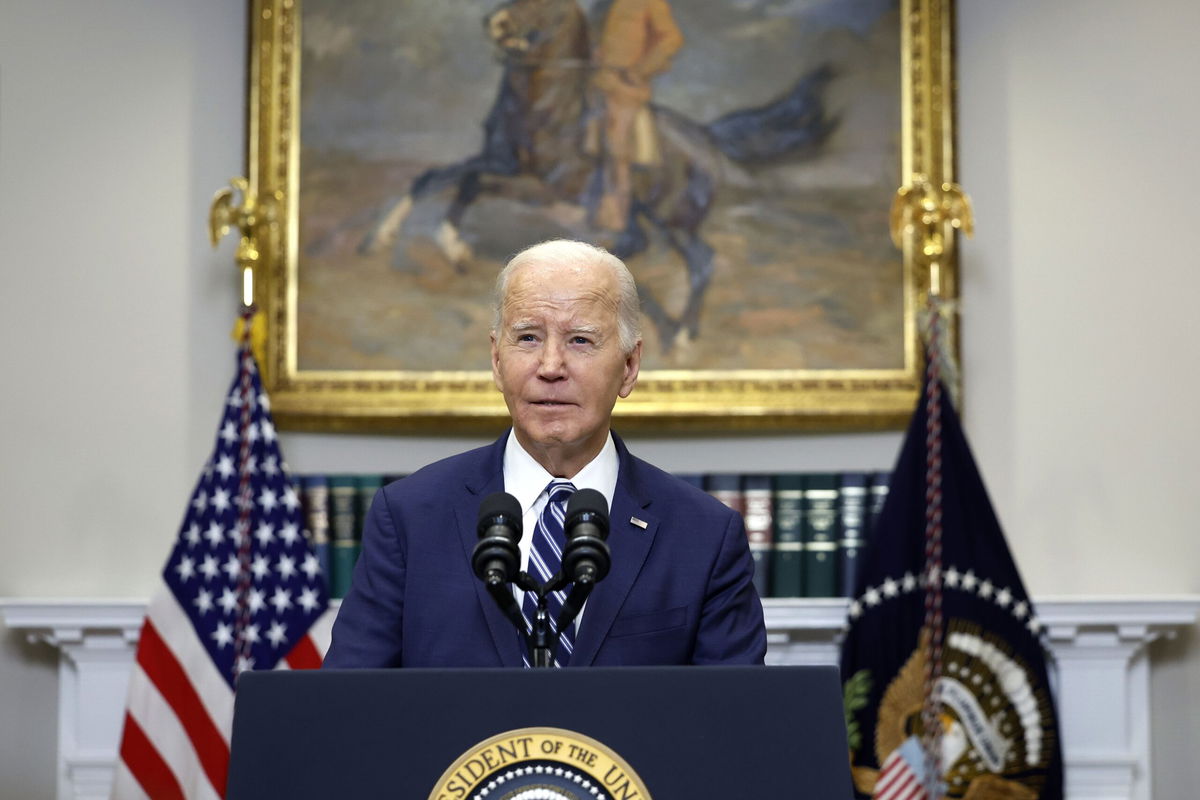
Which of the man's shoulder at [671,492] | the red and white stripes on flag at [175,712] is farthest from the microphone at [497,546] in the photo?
the red and white stripes on flag at [175,712]

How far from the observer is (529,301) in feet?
8.32

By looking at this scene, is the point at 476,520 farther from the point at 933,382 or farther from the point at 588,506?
the point at 933,382

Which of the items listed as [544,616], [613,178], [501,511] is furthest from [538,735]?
[613,178]

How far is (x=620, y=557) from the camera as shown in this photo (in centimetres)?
249

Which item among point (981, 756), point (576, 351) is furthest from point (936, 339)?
point (576, 351)

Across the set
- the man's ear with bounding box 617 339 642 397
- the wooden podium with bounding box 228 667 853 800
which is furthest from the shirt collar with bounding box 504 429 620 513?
the wooden podium with bounding box 228 667 853 800

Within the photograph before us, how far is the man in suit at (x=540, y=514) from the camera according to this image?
2.41m

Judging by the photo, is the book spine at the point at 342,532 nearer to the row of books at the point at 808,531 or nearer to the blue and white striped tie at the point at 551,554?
the row of books at the point at 808,531

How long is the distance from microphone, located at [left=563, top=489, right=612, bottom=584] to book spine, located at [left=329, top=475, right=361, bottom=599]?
3.61m

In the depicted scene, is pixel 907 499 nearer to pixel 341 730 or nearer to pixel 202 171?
pixel 202 171

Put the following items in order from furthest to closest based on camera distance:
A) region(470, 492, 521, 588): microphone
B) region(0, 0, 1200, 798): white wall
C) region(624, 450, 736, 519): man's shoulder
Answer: region(0, 0, 1200, 798): white wall, region(624, 450, 736, 519): man's shoulder, region(470, 492, 521, 588): microphone

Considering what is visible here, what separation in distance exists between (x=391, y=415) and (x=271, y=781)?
3.91 metres

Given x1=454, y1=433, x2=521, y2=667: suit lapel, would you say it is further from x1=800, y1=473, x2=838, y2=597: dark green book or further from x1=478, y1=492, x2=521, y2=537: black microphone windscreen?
x1=800, y1=473, x2=838, y2=597: dark green book

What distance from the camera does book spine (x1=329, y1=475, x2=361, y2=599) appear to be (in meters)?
5.45
